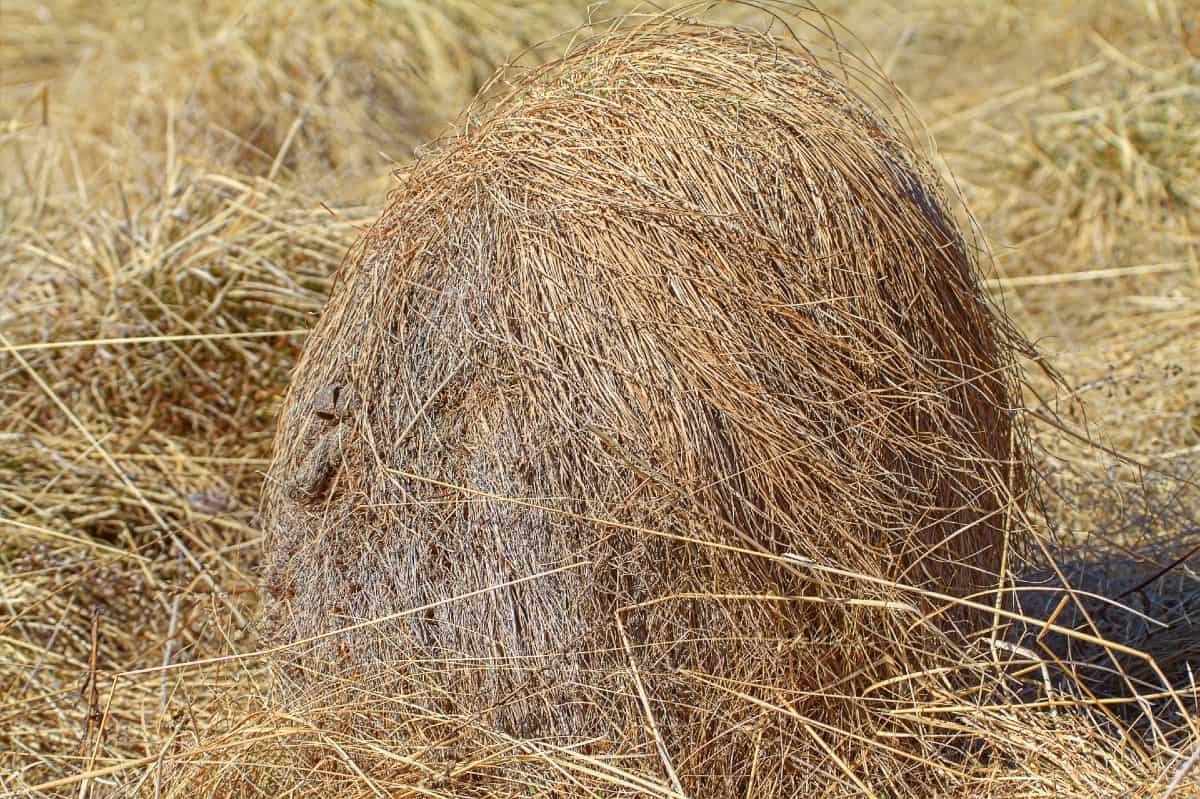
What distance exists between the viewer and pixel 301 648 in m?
2.11

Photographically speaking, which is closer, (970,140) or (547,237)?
(547,237)

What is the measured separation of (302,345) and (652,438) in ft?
6.96

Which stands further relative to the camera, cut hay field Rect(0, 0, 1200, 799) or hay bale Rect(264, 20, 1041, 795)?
cut hay field Rect(0, 0, 1200, 799)

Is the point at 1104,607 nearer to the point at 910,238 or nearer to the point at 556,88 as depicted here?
the point at 910,238

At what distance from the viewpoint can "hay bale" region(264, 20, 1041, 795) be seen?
1.89 m

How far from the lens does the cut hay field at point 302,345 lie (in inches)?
81.4

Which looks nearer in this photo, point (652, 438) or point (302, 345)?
point (652, 438)

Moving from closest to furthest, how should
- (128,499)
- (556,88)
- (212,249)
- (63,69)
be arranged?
1. (556,88)
2. (128,499)
3. (212,249)
4. (63,69)

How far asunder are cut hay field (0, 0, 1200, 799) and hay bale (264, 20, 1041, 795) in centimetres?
11

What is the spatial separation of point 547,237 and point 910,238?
603 millimetres

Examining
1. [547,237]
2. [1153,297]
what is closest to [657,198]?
[547,237]

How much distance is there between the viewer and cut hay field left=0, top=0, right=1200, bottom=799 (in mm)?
2066

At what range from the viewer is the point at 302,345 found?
12.3 ft

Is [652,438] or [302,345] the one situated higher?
[652,438]
